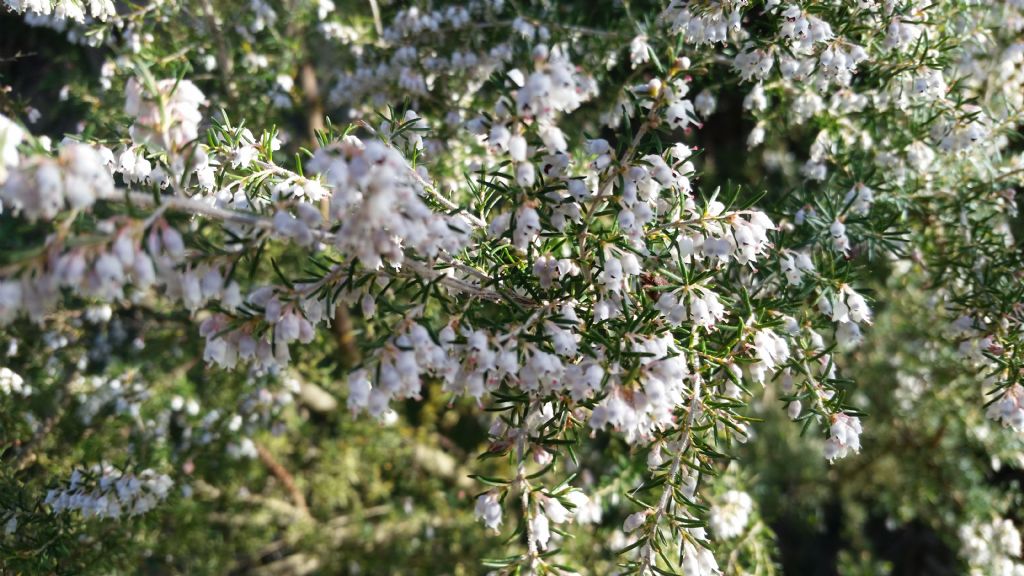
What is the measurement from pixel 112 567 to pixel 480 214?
2097 millimetres

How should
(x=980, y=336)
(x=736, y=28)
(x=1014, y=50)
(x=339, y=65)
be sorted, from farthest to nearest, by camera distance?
(x=339, y=65) → (x=1014, y=50) → (x=980, y=336) → (x=736, y=28)

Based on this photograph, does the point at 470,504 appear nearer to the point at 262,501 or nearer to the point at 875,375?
the point at 262,501

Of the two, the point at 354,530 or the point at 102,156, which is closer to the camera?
the point at 102,156

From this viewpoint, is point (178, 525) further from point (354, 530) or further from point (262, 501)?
point (354, 530)

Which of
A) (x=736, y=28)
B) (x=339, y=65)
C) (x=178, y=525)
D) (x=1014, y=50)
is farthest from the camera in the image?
(x=339, y=65)

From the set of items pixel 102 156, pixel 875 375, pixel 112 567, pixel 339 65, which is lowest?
pixel 875 375

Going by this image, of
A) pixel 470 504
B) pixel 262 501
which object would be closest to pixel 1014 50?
pixel 470 504

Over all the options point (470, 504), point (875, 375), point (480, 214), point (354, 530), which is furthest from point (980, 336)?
point (354, 530)

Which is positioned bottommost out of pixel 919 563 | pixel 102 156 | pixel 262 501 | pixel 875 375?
pixel 919 563

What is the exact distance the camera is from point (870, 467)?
5.14 metres

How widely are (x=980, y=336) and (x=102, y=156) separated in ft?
9.27

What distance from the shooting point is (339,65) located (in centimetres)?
432

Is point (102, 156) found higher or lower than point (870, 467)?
higher

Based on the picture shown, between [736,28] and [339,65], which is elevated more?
[736,28]
